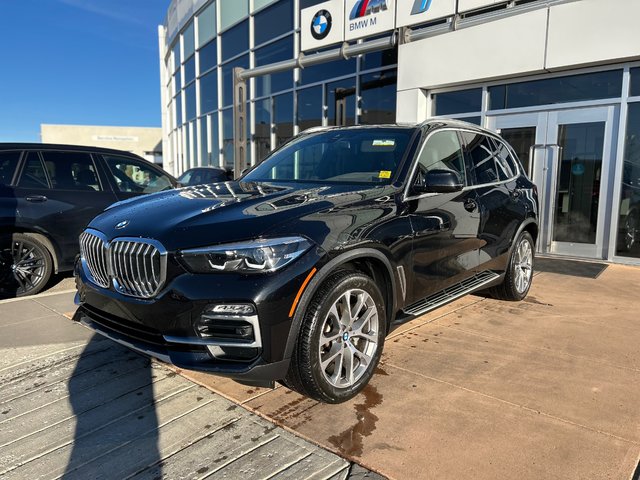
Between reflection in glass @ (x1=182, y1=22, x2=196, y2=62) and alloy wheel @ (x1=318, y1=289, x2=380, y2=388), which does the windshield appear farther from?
reflection in glass @ (x1=182, y1=22, x2=196, y2=62)

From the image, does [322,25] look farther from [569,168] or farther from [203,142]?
[203,142]

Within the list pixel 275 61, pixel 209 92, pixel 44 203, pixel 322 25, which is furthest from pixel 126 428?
pixel 209 92

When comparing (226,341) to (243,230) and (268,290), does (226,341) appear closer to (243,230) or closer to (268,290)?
(268,290)

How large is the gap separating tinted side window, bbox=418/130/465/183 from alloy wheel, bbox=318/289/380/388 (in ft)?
4.17

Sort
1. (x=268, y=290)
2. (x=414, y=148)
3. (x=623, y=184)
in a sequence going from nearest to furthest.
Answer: (x=268, y=290) < (x=414, y=148) < (x=623, y=184)

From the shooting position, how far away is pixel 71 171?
5902 millimetres

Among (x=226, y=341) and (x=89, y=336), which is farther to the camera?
(x=89, y=336)

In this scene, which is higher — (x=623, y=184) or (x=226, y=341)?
(x=623, y=184)

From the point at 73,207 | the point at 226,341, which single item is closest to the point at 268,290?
the point at 226,341

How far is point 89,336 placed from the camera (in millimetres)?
4129

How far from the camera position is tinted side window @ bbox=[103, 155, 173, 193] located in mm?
6238

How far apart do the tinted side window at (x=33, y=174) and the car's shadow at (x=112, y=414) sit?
8.81ft

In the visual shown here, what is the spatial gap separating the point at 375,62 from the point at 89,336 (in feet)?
30.6

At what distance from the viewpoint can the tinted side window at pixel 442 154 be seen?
12.3 feet
